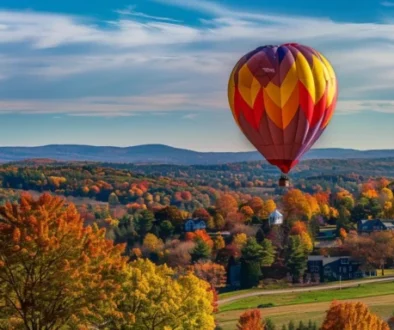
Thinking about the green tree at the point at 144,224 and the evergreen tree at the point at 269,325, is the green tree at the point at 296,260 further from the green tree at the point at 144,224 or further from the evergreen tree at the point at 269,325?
the evergreen tree at the point at 269,325

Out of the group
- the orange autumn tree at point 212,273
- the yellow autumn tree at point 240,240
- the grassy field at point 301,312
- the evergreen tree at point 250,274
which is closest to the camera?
the grassy field at point 301,312

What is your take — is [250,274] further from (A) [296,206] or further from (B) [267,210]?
(A) [296,206]

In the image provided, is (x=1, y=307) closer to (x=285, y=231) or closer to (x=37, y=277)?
(x=37, y=277)

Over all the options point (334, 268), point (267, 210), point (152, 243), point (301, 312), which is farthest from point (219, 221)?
point (301, 312)

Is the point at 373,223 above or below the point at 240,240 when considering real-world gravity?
above

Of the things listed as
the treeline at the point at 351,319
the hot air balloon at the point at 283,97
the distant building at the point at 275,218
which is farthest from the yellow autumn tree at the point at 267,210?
the hot air balloon at the point at 283,97

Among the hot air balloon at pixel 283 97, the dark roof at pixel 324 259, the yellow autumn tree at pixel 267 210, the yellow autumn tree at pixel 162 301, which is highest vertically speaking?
the hot air balloon at pixel 283 97
